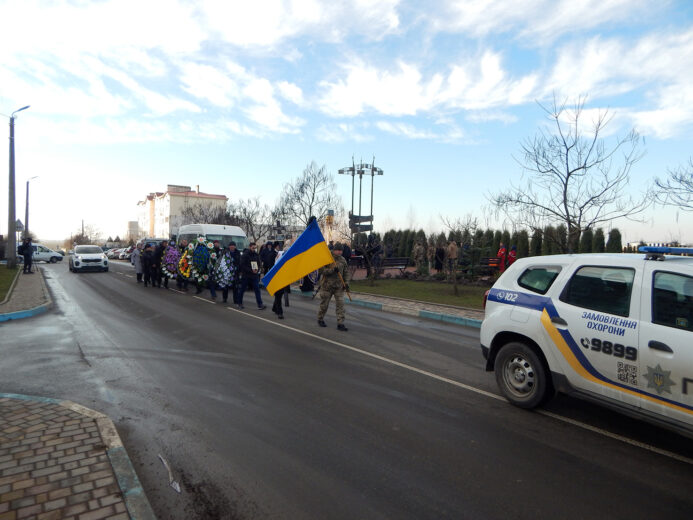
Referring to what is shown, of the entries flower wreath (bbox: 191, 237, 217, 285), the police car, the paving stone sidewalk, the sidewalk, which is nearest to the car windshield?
the paving stone sidewalk

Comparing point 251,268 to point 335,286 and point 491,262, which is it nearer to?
point 335,286

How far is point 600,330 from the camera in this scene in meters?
4.18

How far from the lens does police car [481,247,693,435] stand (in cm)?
370

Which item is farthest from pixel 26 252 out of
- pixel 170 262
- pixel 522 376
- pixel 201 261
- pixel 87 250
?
pixel 522 376

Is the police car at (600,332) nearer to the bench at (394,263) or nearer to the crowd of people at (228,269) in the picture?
the crowd of people at (228,269)

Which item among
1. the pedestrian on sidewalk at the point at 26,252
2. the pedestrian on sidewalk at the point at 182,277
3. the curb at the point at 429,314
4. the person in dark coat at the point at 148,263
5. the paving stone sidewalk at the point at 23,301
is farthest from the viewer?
the pedestrian on sidewalk at the point at 26,252

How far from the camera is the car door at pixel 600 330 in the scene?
13.0 ft

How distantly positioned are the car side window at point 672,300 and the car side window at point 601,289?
217 mm

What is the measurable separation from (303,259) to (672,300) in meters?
6.99

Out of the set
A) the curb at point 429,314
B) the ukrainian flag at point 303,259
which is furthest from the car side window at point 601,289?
the curb at point 429,314

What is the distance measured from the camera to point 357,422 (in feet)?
14.7

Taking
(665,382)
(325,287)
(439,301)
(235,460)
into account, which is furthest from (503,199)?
(235,460)

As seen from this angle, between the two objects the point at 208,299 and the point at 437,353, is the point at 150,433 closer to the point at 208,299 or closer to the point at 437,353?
the point at 437,353

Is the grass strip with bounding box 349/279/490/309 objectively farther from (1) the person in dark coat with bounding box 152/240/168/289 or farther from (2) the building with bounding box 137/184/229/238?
(2) the building with bounding box 137/184/229/238
